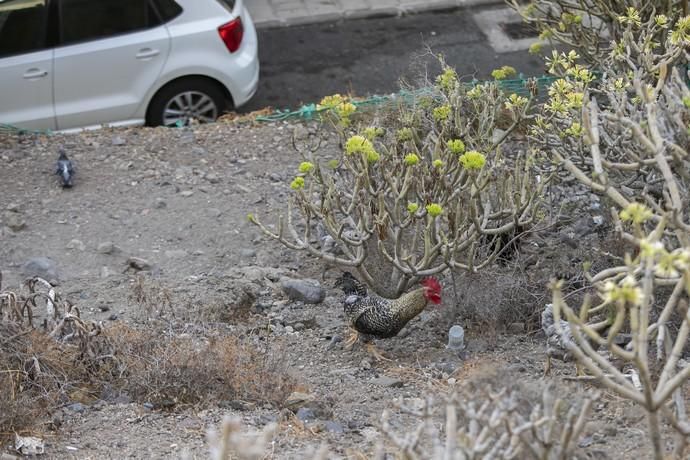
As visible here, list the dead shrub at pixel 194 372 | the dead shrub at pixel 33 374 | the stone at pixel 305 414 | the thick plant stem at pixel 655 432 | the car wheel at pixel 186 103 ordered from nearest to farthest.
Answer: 1. the thick plant stem at pixel 655 432
2. the dead shrub at pixel 33 374
3. the stone at pixel 305 414
4. the dead shrub at pixel 194 372
5. the car wheel at pixel 186 103

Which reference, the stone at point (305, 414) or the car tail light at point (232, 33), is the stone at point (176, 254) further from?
the car tail light at point (232, 33)

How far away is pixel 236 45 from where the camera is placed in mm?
9664

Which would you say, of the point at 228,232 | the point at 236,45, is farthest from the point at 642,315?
the point at 236,45

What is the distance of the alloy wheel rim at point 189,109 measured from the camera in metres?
9.78

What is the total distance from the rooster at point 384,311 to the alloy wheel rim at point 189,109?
3.74 metres

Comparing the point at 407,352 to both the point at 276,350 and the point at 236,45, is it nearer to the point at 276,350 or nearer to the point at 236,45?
the point at 276,350

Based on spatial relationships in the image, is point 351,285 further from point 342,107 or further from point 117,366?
point 117,366

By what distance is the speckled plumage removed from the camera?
6.29m

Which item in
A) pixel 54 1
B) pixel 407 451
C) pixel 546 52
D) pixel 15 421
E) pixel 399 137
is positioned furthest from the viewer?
pixel 546 52

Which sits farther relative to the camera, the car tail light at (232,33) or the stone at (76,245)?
the car tail light at (232,33)

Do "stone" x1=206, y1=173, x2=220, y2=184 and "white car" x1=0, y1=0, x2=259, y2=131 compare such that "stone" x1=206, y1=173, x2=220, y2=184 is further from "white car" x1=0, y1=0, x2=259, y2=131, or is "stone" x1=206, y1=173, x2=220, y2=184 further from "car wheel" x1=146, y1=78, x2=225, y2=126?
"white car" x1=0, y1=0, x2=259, y2=131

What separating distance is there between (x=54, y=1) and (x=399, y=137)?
3673 mm

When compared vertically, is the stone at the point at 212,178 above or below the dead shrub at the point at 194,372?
below

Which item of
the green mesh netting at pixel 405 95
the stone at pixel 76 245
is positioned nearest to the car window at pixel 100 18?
the green mesh netting at pixel 405 95
